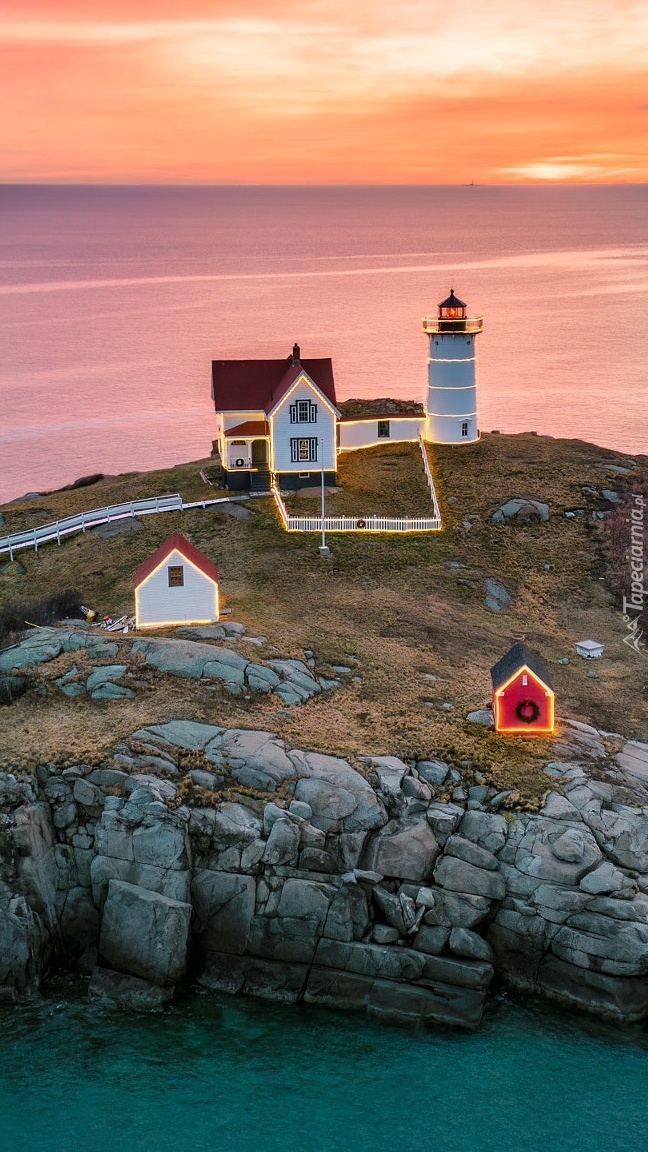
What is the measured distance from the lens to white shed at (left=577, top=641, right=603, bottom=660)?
4628cm

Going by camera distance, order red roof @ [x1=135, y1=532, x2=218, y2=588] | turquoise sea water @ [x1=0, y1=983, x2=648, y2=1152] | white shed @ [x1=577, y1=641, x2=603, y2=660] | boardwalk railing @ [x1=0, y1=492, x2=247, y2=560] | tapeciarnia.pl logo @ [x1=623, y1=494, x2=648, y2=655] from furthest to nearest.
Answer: boardwalk railing @ [x1=0, y1=492, x2=247, y2=560]
tapeciarnia.pl logo @ [x1=623, y1=494, x2=648, y2=655]
white shed @ [x1=577, y1=641, x2=603, y2=660]
red roof @ [x1=135, y1=532, x2=218, y2=588]
turquoise sea water @ [x1=0, y1=983, x2=648, y2=1152]

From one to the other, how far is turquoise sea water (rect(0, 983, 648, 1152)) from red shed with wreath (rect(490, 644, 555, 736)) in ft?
32.0

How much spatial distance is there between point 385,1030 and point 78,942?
8912 millimetres

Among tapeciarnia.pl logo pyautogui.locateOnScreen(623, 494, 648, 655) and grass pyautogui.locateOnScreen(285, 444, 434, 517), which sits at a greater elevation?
grass pyautogui.locateOnScreen(285, 444, 434, 517)

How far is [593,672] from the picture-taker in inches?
1768

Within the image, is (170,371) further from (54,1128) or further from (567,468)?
(54,1128)

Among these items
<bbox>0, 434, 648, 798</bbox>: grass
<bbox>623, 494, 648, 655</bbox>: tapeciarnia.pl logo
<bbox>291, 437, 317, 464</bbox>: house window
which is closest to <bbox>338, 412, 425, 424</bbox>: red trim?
<bbox>0, 434, 648, 798</bbox>: grass

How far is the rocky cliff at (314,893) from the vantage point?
31.4 metres

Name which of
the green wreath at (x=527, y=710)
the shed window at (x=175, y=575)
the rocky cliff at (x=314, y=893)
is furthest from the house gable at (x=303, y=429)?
the rocky cliff at (x=314, y=893)

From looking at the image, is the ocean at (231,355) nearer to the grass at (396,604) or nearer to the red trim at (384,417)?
the red trim at (384,417)

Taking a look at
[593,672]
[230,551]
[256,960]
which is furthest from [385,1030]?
[230,551]

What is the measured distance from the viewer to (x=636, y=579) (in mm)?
53188

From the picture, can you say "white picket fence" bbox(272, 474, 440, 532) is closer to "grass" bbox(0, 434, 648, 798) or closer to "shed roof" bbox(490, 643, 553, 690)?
"grass" bbox(0, 434, 648, 798)

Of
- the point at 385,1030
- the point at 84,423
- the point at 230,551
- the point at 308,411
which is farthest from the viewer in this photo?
the point at 84,423
